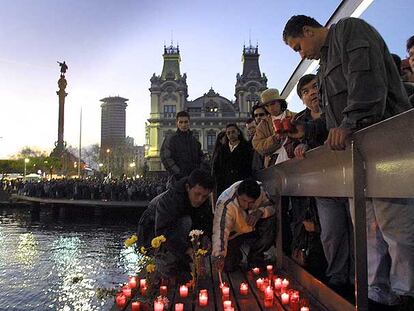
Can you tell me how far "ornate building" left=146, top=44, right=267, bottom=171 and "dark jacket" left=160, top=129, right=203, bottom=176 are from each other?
67093 mm

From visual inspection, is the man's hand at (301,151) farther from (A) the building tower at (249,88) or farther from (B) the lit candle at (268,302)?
(A) the building tower at (249,88)

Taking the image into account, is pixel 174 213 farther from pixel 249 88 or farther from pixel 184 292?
pixel 249 88

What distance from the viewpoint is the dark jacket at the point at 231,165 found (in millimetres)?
6500

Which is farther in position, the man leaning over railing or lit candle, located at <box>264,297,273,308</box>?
lit candle, located at <box>264,297,273,308</box>

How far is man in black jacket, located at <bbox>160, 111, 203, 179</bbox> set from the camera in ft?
22.2

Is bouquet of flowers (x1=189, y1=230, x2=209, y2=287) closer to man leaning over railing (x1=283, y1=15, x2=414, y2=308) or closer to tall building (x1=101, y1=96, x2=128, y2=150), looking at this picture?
man leaning over railing (x1=283, y1=15, x2=414, y2=308)

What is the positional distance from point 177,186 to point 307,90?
170 cm

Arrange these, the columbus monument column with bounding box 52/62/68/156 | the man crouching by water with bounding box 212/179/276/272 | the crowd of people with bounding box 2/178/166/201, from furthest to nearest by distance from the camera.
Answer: the columbus monument column with bounding box 52/62/68/156 → the crowd of people with bounding box 2/178/166/201 → the man crouching by water with bounding box 212/179/276/272

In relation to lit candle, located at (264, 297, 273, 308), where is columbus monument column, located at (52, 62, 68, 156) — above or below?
above

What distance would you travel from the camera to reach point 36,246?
1117cm

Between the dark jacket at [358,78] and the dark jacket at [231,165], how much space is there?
11.5ft

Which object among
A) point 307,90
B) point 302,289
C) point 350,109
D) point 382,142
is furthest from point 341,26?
point 302,289

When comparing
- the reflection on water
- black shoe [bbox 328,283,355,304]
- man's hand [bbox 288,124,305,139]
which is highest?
man's hand [bbox 288,124,305,139]

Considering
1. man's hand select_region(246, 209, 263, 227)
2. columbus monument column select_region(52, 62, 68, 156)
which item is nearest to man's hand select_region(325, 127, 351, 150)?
man's hand select_region(246, 209, 263, 227)
